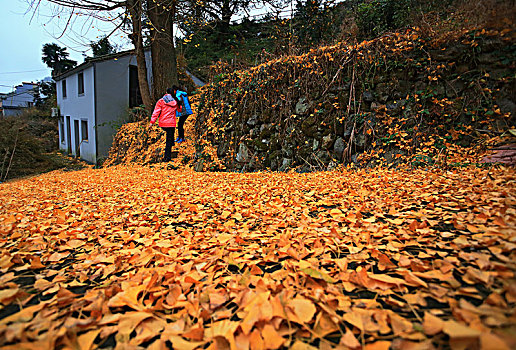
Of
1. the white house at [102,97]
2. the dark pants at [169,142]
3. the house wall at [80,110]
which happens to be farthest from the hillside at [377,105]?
the house wall at [80,110]

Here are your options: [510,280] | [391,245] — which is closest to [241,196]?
[391,245]

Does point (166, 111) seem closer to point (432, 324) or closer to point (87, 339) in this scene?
point (87, 339)

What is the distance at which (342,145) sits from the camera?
429 cm

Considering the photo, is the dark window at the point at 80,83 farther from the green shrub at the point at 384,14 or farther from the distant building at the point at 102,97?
the green shrub at the point at 384,14

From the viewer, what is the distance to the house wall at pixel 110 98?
11.1 metres

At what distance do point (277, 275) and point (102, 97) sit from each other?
13301 mm

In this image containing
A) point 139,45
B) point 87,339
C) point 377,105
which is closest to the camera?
point 87,339

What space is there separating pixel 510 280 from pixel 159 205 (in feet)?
8.99

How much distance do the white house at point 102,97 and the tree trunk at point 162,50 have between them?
3885 millimetres

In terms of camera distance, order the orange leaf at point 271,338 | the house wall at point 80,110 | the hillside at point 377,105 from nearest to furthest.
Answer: the orange leaf at point 271,338 < the hillside at point 377,105 < the house wall at point 80,110

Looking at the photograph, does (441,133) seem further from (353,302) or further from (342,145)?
(353,302)

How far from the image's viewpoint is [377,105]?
4.11m

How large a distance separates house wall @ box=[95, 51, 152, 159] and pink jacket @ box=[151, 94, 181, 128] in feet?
19.3

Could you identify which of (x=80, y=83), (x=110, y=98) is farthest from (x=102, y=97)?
(x=80, y=83)
